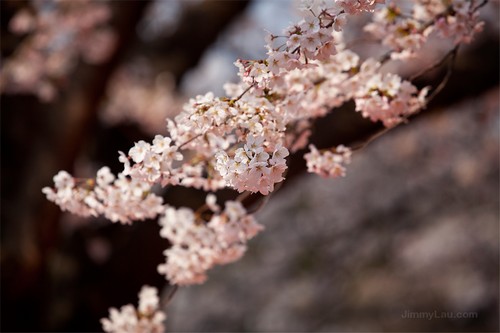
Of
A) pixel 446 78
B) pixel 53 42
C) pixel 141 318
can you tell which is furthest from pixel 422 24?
pixel 53 42

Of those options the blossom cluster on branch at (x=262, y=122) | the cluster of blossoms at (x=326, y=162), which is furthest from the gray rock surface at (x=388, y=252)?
the cluster of blossoms at (x=326, y=162)

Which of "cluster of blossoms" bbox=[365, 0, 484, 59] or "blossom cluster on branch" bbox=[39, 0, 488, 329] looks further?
"cluster of blossoms" bbox=[365, 0, 484, 59]

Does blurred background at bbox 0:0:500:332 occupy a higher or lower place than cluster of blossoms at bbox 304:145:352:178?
higher

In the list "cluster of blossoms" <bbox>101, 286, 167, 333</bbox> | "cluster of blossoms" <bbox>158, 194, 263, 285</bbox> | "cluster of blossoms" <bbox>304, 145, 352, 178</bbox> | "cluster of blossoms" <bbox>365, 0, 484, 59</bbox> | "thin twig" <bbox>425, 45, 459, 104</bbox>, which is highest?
"cluster of blossoms" <bbox>365, 0, 484, 59</bbox>

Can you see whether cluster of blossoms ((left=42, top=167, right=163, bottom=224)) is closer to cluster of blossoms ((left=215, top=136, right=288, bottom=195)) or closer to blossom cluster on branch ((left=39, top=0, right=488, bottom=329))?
blossom cluster on branch ((left=39, top=0, right=488, bottom=329))

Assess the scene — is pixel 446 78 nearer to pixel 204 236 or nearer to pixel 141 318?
pixel 204 236

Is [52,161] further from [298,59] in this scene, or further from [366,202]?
[366,202]

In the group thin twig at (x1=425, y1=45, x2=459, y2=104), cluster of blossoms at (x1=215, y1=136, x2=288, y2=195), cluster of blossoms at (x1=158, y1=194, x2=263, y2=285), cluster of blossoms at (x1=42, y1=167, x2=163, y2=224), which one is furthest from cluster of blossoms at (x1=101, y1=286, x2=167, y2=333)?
thin twig at (x1=425, y1=45, x2=459, y2=104)
